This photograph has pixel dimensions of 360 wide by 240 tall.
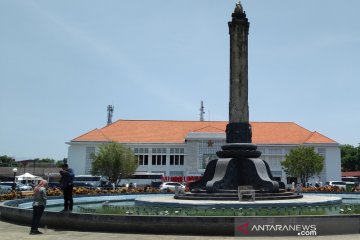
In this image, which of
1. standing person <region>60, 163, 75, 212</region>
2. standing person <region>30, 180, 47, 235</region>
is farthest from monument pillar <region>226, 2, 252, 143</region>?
standing person <region>30, 180, 47, 235</region>

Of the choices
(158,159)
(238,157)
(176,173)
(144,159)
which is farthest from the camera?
(158,159)

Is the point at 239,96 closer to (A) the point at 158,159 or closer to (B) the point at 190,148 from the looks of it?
(B) the point at 190,148

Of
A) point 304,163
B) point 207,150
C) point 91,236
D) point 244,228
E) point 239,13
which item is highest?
point 239,13

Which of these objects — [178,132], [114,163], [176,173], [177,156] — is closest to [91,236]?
[114,163]

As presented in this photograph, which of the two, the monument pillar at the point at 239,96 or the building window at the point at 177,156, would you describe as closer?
the monument pillar at the point at 239,96

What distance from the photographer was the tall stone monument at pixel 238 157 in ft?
59.8

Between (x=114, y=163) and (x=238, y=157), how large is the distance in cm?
3617

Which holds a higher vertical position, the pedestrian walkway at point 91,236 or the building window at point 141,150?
the building window at point 141,150

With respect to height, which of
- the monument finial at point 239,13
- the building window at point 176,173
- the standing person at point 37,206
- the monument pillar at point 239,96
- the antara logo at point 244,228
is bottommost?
the building window at point 176,173

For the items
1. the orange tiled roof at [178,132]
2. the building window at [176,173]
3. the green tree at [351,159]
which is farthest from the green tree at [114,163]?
the green tree at [351,159]

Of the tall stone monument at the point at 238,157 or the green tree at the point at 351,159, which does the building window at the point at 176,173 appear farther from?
the green tree at the point at 351,159

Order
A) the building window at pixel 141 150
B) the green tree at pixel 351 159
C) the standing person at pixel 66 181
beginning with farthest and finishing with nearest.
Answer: the green tree at pixel 351 159 → the building window at pixel 141 150 → the standing person at pixel 66 181

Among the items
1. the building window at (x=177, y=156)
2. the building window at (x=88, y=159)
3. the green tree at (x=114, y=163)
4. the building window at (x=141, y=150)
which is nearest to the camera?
the green tree at (x=114, y=163)

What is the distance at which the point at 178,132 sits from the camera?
251 ft
